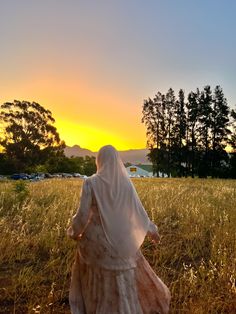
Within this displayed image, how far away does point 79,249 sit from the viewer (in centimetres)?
375

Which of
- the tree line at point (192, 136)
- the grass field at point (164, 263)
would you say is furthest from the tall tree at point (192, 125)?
the grass field at point (164, 263)

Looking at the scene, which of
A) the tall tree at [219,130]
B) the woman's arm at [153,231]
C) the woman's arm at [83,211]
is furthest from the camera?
the tall tree at [219,130]

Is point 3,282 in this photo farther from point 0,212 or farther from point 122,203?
point 0,212

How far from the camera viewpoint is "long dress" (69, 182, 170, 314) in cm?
359

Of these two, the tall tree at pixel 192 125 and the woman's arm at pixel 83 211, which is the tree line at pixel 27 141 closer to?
the tall tree at pixel 192 125

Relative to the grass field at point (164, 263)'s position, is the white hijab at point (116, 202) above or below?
above

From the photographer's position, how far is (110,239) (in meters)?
3.59

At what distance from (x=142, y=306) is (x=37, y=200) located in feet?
27.4

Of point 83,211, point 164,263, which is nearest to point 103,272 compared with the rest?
point 83,211

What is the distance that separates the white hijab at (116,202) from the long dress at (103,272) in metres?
0.06

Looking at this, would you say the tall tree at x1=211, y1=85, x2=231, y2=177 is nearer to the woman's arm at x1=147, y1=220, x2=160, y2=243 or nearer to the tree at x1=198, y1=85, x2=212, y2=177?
the tree at x1=198, y1=85, x2=212, y2=177

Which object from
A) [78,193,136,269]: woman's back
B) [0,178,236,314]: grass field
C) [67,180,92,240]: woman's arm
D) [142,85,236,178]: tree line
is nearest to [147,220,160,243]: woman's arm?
[78,193,136,269]: woman's back

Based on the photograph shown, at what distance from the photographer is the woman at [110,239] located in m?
3.59

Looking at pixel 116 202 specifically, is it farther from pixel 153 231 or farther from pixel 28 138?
pixel 28 138
